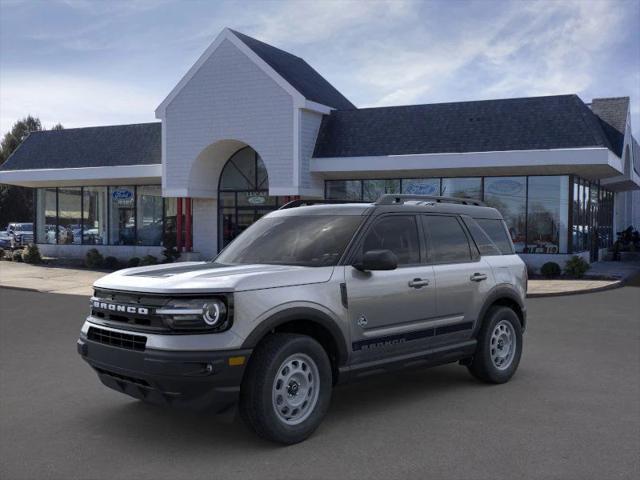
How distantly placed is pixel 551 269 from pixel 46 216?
75.0 ft

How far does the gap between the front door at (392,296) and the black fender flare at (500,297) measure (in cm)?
86

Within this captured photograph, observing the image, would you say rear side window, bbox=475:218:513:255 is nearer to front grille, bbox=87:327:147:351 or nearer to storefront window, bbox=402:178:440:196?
front grille, bbox=87:327:147:351

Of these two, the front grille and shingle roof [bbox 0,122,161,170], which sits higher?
shingle roof [bbox 0,122,161,170]

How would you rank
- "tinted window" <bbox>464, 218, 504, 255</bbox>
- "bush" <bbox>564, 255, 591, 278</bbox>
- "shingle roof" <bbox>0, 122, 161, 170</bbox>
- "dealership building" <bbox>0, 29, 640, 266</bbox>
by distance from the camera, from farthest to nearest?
"shingle roof" <bbox>0, 122, 161, 170</bbox> < "dealership building" <bbox>0, 29, 640, 266</bbox> < "bush" <bbox>564, 255, 591, 278</bbox> < "tinted window" <bbox>464, 218, 504, 255</bbox>

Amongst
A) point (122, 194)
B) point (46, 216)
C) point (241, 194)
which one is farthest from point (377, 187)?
point (46, 216)

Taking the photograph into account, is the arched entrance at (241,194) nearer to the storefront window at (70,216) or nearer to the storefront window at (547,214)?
the storefront window at (70,216)

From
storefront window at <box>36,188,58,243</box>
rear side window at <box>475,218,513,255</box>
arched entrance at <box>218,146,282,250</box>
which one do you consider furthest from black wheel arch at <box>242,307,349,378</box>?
storefront window at <box>36,188,58,243</box>

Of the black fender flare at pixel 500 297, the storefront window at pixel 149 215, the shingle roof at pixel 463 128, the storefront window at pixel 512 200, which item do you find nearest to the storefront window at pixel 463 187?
the storefront window at pixel 512 200

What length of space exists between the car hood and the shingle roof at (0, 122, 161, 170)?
22084mm

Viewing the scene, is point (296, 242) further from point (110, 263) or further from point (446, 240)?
point (110, 263)

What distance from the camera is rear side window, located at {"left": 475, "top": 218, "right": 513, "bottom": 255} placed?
7605mm

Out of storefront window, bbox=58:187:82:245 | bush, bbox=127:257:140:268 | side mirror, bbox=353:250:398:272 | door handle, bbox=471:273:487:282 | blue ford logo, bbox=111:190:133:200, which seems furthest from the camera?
storefront window, bbox=58:187:82:245

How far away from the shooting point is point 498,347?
7375 mm

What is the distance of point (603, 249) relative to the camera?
31.2 m
